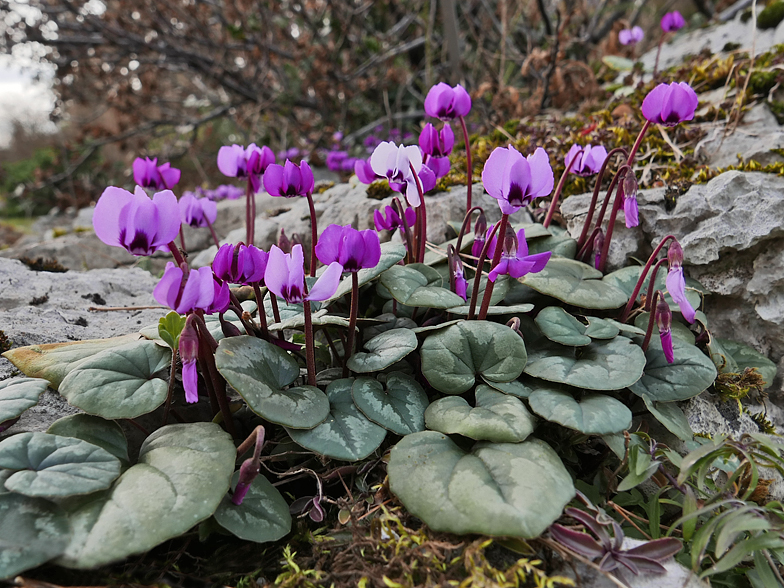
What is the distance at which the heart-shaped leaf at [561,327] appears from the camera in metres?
1.37

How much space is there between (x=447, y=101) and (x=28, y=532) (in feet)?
5.21

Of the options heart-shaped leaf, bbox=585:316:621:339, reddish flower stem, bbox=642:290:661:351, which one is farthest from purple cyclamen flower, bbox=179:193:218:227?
reddish flower stem, bbox=642:290:661:351

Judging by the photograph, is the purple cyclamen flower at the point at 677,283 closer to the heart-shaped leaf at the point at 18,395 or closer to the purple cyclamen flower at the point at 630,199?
the purple cyclamen flower at the point at 630,199

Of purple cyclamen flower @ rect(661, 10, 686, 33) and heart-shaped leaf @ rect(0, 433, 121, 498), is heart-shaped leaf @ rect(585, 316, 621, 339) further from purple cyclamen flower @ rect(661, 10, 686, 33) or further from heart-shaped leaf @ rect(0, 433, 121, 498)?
purple cyclamen flower @ rect(661, 10, 686, 33)

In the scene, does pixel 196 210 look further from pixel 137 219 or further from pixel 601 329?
pixel 601 329

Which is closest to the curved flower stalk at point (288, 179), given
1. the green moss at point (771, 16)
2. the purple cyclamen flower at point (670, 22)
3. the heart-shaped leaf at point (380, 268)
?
the heart-shaped leaf at point (380, 268)

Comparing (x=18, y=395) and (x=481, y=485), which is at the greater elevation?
(x=18, y=395)

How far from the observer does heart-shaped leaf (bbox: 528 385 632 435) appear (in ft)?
3.67

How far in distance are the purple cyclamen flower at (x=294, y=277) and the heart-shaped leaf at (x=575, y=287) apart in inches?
26.3

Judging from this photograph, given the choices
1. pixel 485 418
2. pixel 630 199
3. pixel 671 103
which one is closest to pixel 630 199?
pixel 630 199

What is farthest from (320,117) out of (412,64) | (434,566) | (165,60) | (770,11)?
(434,566)

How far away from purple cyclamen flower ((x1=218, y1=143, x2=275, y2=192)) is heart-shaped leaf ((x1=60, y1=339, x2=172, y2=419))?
2.62ft

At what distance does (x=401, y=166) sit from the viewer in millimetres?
1492

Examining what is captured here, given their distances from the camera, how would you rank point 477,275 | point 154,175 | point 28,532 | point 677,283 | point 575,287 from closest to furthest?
point 28,532
point 677,283
point 477,275
point 575,287
point 154,175
